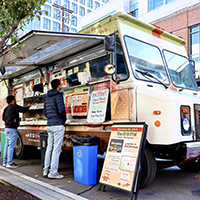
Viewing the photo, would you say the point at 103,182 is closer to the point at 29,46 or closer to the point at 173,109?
the point at 173,109

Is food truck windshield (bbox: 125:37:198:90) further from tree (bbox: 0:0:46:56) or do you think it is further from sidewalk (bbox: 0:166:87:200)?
sidewalk (bbox: 0:166:87:200)

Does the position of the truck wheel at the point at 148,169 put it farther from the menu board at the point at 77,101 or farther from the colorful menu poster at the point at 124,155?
the menu board at the point at 77,101

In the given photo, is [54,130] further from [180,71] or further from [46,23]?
[46,23]

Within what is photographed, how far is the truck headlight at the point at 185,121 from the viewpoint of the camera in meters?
3.83

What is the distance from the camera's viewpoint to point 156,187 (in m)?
4.34

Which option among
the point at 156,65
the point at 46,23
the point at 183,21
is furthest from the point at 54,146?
the point at 46,23

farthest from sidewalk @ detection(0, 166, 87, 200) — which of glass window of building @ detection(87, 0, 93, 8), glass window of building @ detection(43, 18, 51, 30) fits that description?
glass window of building @ detection(87, 0, 93, 8)

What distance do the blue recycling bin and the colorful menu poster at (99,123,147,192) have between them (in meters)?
0.41

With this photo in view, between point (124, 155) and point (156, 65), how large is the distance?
80.6 inches

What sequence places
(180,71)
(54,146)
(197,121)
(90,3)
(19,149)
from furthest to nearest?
(90,3) → (19,149) → (180,71) → (54,146) → (197,121)

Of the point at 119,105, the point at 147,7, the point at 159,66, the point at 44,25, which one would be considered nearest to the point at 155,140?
the point at 119,105

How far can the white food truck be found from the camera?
383 cm

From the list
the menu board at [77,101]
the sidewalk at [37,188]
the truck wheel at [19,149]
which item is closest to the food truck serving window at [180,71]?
the menu board at [77,101]

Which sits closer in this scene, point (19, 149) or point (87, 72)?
point (87, 72)
